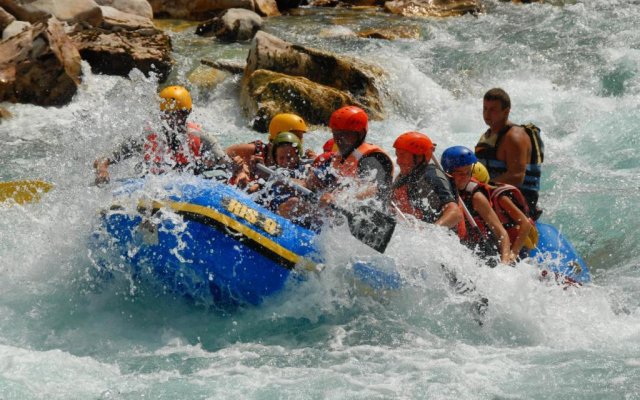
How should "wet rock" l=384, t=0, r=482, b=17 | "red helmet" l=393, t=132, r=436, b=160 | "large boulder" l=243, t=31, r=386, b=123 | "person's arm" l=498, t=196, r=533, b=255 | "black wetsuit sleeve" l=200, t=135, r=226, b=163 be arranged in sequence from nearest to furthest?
"red helmet" l=393, t=132, r=436, b=160 → "person's arm" l=498, t=196, r=533, b=255 → "black wetsuit sleeve" l=200, t=135, r=226, b=163 → "large boulder" l=243, t=31, r=386, b=123 → "wet rock" l=384, t=0, r=482, b=17

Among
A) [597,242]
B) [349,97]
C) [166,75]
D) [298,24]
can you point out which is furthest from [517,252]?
[298,24]

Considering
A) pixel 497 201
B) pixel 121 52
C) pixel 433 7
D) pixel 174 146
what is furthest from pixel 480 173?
pixel 433 7

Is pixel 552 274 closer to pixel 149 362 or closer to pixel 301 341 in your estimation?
pixel 301 341

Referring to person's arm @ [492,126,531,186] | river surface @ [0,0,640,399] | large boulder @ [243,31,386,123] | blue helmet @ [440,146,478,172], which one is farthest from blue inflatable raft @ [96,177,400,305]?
large boulder @ [243,31,386,123]

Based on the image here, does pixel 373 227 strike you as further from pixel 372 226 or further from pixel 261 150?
pixel 261 150

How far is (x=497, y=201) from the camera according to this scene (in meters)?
6.06

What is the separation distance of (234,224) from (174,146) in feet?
4.25

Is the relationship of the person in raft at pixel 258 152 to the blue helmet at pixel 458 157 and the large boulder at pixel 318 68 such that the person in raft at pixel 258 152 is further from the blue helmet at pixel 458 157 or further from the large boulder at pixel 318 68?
the large boulder at pixel 318 68

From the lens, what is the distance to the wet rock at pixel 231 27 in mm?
13930

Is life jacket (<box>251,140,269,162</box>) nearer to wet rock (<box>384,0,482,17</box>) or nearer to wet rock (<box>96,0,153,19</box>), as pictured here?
wet rock (<box>96,0,153,19</box>)

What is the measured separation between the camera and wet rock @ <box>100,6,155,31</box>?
1301cm

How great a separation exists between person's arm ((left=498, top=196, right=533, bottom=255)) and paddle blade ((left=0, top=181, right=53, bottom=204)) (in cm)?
350

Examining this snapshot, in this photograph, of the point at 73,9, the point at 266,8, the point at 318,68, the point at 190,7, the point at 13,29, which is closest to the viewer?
the point at 318,68

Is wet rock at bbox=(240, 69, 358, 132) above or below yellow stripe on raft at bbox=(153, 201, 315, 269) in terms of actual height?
below
